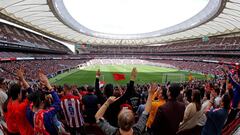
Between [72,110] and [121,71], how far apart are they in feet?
164

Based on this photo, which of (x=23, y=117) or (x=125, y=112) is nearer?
(x=125, y=112)

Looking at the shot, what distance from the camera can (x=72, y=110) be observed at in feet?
20.3

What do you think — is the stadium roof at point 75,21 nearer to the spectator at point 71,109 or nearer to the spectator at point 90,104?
the spectator at point 90,104

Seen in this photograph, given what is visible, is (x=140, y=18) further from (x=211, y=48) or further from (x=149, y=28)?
(x=211, y=48)

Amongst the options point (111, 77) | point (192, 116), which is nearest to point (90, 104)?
point (192, 116)

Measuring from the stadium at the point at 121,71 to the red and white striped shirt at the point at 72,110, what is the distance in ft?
0.08

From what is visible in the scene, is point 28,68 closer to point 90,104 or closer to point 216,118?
point 90,104

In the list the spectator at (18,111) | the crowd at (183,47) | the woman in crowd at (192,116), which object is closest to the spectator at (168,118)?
the woman in crowd at (192,116)

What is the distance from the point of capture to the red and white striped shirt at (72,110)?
20.2 ft

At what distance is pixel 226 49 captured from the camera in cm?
5734

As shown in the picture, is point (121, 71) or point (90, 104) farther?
point (121, 71)

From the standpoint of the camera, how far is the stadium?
482 cm

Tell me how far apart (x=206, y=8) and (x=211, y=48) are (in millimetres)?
19116

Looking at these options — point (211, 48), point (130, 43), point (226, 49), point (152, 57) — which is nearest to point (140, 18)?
point (211, 48)
